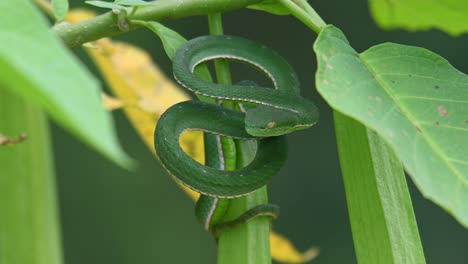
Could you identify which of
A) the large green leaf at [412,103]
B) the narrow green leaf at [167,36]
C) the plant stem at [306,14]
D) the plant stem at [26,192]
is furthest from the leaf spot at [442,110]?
the plant stem at [26,192]

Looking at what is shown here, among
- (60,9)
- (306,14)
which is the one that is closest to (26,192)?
(60,9)

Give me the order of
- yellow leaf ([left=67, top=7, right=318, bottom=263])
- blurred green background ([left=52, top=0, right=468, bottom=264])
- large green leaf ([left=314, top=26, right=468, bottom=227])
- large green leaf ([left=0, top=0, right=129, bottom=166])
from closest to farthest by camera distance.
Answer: large green leaf ([left=0, top=0, right=129, bottom=166]), large green leaf ([left=314, top=26, right=468, bottom=227]), yellow leaf ([left=67, top=7, right=318, bottom=263]), blurred green background ([left=52, top=0, right=468, bottom=264])

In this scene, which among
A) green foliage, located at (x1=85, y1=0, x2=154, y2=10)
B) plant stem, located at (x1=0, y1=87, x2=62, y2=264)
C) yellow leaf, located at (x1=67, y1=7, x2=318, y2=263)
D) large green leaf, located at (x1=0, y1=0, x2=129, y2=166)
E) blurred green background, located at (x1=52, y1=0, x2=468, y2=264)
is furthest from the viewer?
blurred green background, located at (x1=52, y1=0, x2=468, y2=264)

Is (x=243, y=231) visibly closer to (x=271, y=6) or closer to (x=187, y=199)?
Result: (x=271, y=6)

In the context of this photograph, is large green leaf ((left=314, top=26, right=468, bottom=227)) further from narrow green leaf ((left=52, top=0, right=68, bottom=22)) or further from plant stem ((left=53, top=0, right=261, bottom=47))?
narrow green leaf ((left=52, top=0, right=68, bottom=22))

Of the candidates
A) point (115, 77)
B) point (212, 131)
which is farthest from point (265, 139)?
point (115, 77)

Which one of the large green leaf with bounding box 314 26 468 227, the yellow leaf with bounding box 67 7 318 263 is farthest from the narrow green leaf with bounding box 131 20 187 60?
the yellow leaf with bounding box 67 7 318 263

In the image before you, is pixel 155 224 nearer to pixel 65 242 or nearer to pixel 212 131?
pixel 65 242

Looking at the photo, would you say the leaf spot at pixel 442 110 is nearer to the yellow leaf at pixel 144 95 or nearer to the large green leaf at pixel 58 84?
the large green leaf at pixel 58 84
